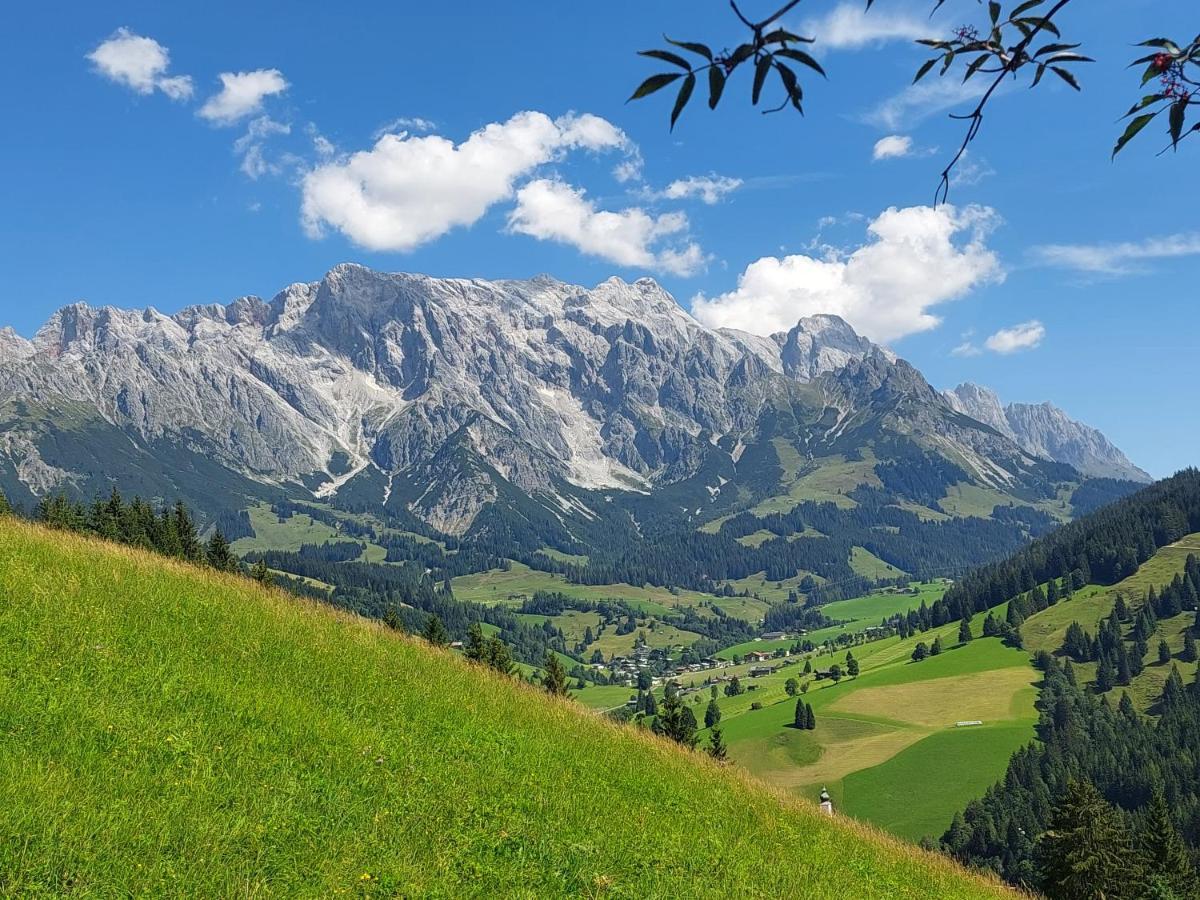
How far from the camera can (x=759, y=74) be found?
13.5 ft

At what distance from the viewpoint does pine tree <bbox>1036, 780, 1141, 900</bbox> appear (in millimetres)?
43125

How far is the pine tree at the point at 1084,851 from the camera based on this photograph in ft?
141

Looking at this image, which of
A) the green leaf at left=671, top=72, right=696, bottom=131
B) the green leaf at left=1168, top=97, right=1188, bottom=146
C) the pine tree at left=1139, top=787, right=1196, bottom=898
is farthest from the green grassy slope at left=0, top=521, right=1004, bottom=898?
the pine tree at left=1139, top=787, right=1196, bottom=898

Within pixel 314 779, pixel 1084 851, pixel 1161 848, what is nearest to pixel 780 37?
pixel 314 779

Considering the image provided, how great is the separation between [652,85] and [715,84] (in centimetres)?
41

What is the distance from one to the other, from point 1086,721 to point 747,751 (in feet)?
233

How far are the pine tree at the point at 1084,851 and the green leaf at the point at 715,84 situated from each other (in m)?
48.8

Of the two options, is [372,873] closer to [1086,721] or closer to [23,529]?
[23,529]

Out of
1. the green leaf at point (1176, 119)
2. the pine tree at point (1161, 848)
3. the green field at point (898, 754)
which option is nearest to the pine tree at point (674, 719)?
the pine tree at point (1161, 848)

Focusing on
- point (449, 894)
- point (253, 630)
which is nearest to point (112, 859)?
point (449, 894)

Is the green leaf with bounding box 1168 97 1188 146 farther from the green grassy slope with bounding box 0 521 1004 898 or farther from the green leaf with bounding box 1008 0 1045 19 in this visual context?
the green grassy slope with bounding box 0 521 1004 898

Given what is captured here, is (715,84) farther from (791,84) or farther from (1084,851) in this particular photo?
(1084,851)

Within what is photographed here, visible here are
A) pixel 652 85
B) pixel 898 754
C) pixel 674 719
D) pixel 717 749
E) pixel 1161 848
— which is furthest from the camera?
pixel 898 754

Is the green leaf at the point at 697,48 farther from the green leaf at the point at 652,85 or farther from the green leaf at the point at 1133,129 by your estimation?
the green leaf at the point at 1133,129
